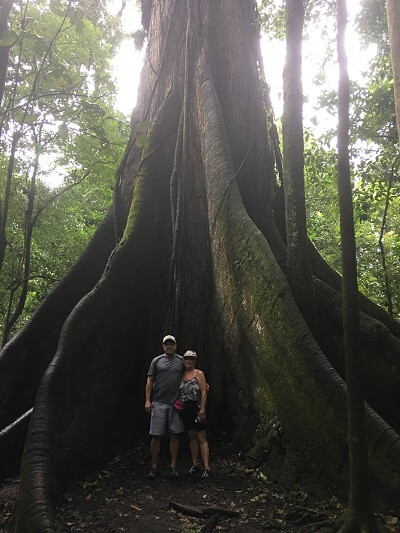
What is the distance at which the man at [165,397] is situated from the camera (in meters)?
4.23

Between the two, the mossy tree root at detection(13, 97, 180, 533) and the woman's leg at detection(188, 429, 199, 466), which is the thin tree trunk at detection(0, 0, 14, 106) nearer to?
the mossy tree root at detection(13, 97, 180, 533)

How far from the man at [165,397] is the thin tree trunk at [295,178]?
53.7 inches

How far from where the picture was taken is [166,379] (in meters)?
4.44

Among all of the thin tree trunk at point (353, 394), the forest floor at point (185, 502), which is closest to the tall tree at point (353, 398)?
the thin tree trunk at point (353, 394)

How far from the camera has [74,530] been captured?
3.07 meters

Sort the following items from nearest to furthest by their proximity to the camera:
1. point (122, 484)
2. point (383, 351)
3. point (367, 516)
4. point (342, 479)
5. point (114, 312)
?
point (367, 516) → point (342, 479) → point (122, 484) → point (383, 351) → point (114, 312)

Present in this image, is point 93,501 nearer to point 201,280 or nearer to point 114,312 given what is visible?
point 114,312

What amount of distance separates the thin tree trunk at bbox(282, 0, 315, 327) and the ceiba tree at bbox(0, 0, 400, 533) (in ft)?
0.42

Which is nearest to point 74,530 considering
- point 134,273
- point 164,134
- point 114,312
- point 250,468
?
point 250,468

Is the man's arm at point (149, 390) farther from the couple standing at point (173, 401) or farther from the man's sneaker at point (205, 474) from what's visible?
the man's sneaker at point (205, 474)

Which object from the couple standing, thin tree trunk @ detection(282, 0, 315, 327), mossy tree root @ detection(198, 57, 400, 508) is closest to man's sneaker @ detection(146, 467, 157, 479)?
the couple standing

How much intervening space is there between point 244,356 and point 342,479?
1.50 metres

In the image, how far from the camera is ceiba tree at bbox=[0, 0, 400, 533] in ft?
11.2

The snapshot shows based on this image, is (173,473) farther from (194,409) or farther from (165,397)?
(165,397)
